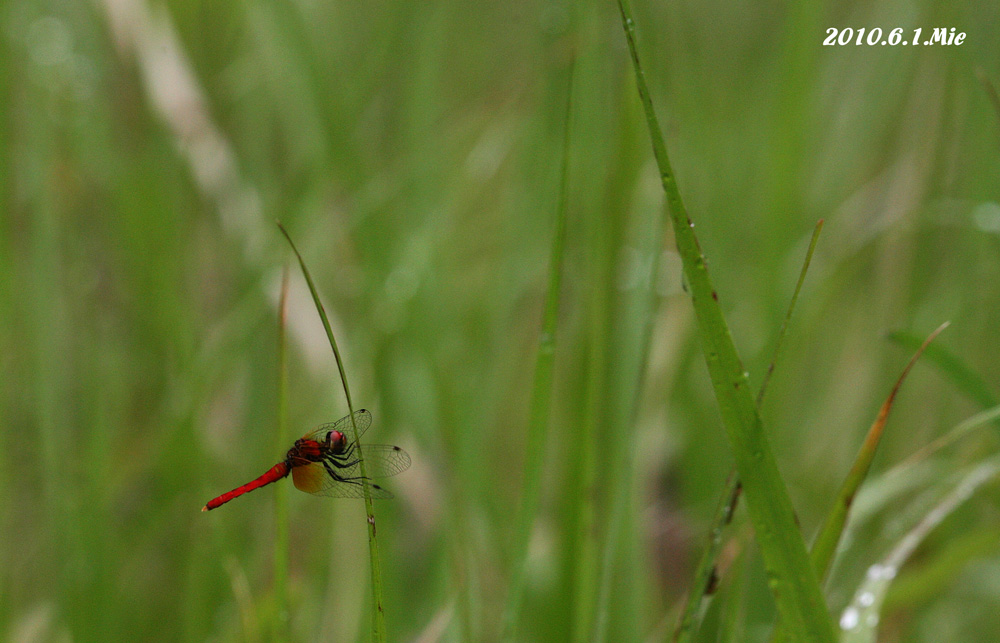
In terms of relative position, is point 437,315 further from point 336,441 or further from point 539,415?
point 539,415

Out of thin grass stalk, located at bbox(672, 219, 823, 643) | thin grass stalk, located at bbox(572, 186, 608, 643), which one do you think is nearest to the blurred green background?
thin grass stalk, located at bbox(572, 186, 608, 643)

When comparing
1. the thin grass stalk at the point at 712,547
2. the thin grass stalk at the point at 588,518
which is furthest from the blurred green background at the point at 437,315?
the thin grass stalk at the point at 712,547

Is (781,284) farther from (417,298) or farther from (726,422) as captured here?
(726,422)

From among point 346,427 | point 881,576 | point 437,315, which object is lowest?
point 881,576

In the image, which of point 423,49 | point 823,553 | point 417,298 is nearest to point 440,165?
point 423,49

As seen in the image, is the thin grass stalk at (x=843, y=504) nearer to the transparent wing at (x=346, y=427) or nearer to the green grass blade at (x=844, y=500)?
the green grass blade at (x=844, y=500)

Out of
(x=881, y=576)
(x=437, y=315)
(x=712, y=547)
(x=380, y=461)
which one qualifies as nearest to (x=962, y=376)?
(x=881, y=576)
